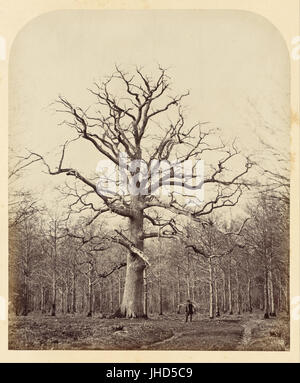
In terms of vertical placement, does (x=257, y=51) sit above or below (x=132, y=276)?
above

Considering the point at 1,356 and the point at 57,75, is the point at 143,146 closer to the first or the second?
the point at 57,75

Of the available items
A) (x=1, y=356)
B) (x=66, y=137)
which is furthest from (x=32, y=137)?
(x=1, y=356)

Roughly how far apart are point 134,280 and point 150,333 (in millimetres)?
469

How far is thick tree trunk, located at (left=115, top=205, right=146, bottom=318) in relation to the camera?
5.98 meters

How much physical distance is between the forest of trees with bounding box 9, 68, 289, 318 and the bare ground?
8 centimetres

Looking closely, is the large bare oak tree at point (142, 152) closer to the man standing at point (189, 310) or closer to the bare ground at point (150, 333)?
the bare ground at point (150, 333)

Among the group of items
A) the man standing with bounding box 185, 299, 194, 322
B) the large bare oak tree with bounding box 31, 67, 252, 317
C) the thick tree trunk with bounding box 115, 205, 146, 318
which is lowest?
the man standing with bounding box 185, 299, 194, 322

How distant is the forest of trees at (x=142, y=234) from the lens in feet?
19.5

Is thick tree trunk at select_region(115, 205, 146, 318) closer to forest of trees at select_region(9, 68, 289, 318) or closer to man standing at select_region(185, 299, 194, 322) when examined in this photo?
forest of trees at select_region(9, 68, 289, 318)

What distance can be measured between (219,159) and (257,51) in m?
0.97

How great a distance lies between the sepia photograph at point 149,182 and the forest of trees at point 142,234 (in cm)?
1

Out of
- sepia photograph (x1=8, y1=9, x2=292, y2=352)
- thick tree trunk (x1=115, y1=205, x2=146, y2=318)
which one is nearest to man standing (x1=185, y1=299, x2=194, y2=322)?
sepia photograph (x1=8, y1=9, x2=292, y2=352)

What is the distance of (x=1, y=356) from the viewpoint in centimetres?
589

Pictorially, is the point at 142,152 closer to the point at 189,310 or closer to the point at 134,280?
the point at 134,280
